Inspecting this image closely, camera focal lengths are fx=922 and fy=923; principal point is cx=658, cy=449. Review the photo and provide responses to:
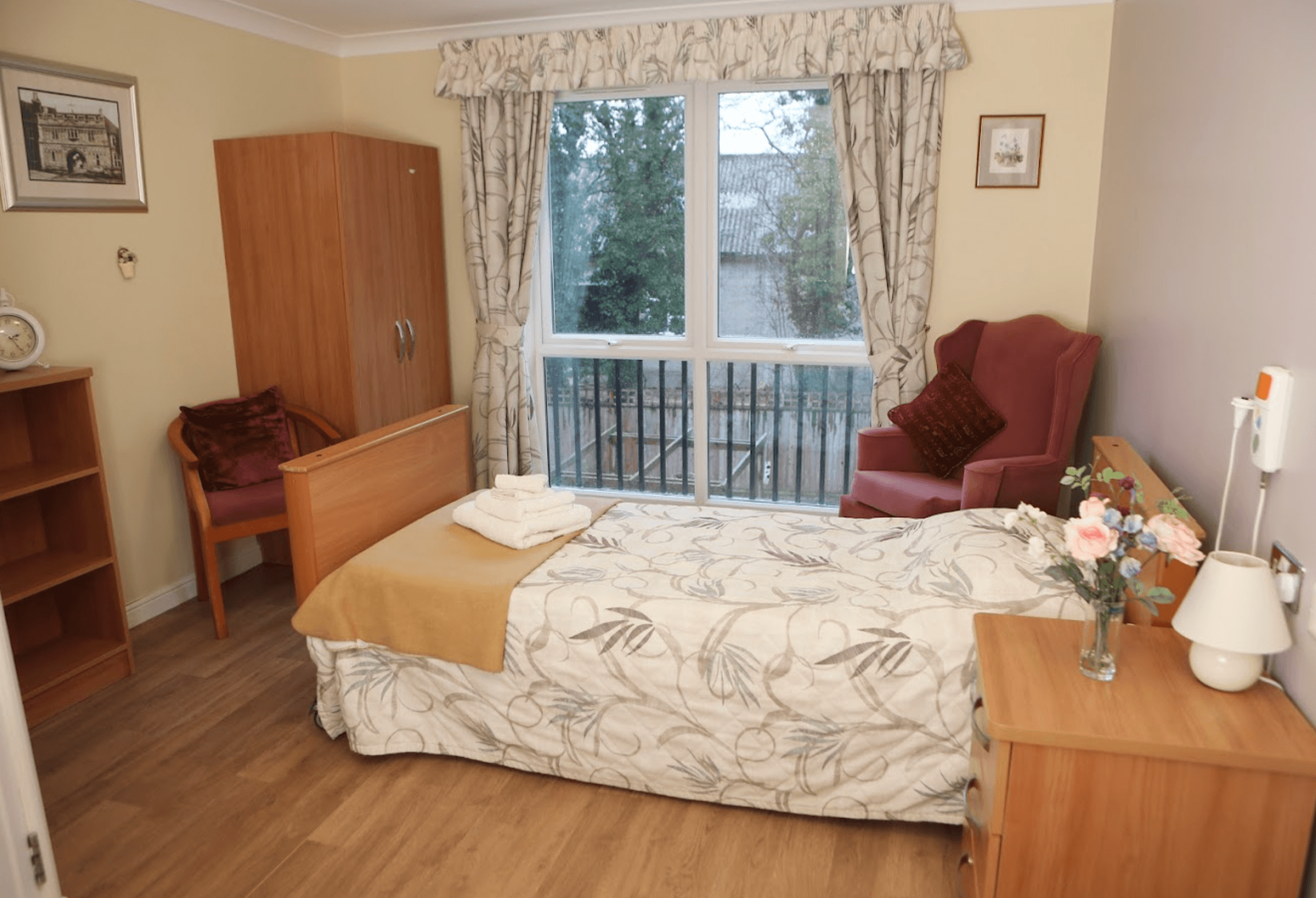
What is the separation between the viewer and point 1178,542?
5.52 feet

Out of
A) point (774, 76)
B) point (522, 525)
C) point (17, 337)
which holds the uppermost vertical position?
point (774, 76)

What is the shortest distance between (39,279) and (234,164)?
99cm

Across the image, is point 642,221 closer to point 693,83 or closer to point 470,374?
point 693,83

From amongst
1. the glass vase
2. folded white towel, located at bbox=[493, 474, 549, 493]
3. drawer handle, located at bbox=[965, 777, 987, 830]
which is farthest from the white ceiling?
drawer handle, located at bbox=[965, 777, 987, 830]

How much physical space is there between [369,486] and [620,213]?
215 centimetres

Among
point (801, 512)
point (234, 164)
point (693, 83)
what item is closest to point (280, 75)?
point (234, 164)

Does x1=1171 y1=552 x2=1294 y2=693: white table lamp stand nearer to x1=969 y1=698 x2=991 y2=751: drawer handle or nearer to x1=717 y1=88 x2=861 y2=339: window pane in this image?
x1=969 y1=698 x2=991 y2=751: drawer handle

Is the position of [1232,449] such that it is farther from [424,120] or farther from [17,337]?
[424,120]

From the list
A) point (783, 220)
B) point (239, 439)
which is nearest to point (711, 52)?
point (783, 220)

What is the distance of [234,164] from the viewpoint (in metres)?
3.88

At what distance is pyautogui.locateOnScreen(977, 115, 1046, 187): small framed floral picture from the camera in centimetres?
387

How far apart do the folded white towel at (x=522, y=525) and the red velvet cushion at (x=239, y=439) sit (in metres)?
1.23

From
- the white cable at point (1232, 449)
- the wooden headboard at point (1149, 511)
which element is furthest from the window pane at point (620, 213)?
the white cable at point (1232, 449)

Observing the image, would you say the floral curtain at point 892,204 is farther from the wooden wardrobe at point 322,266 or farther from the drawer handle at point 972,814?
the drawer handle at point 972,814
